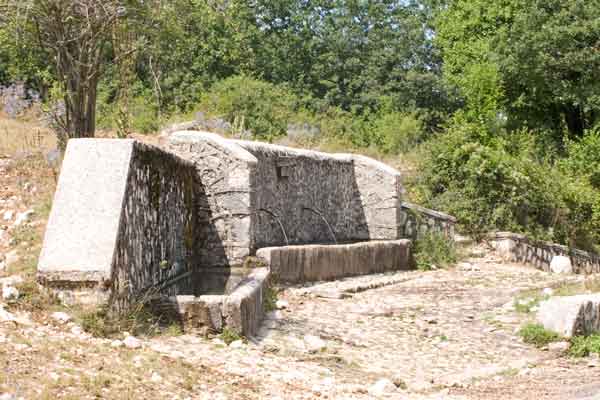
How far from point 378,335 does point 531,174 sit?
972 cm

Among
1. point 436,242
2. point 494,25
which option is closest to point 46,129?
point 436,242

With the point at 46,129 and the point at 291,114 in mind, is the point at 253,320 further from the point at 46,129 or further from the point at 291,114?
the point at 291,114

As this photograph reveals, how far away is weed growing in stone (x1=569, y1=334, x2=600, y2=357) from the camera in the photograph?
6.58 meters

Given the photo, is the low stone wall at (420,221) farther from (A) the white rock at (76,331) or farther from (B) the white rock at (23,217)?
(A) the white rock at (76,331)

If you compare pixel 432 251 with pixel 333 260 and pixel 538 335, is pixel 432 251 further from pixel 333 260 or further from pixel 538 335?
pixel 538 335

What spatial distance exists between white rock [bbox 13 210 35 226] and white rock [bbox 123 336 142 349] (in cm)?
322

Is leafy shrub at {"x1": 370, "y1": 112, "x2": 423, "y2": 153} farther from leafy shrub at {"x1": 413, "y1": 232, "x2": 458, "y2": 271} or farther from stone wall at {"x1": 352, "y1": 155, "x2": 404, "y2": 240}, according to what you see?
stone wall at {"x1": 352, "y1": 155, "x2": 404, "y2": 240}

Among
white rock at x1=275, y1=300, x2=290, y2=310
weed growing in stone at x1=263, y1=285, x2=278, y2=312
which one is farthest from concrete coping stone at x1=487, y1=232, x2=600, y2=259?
white rock at x1=275, y1=300, x2=290, y2=310

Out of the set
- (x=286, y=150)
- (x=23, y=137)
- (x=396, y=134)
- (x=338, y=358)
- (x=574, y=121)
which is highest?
(x=574, y=121)

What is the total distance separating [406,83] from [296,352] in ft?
77.2

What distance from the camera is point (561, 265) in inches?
574

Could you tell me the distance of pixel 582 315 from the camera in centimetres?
699

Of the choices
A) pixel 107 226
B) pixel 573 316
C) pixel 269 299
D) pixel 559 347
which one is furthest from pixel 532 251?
pixel 107 226

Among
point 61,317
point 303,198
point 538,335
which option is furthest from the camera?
point 303,198
